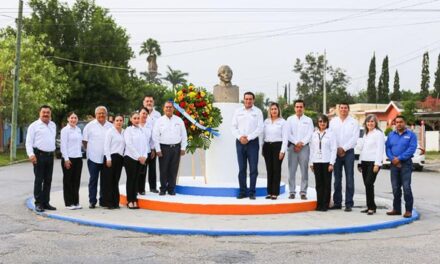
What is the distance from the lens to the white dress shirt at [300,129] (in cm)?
1045

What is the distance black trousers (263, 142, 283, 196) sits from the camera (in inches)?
412

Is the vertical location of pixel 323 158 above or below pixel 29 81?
below

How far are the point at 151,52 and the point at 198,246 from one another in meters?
76.3

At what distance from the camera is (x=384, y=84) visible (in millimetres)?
74500

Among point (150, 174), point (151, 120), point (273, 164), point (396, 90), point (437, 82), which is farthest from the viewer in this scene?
point (396, 90)

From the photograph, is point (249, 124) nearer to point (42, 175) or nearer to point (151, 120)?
point (151, 120)

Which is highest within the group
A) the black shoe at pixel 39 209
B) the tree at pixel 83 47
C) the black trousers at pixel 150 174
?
the tree at pixel 83 47

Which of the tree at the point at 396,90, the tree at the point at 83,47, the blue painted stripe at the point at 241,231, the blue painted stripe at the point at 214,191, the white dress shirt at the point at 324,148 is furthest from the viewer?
Answer: the tree at the point at 396,90

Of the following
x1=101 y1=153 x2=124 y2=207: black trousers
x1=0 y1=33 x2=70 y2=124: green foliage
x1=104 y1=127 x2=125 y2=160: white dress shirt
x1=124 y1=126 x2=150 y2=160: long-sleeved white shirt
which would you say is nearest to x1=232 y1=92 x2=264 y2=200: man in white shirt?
x1=124 y1=126 x2=150 y2=160: long-sleeved white shirt

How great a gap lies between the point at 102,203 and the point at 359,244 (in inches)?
200

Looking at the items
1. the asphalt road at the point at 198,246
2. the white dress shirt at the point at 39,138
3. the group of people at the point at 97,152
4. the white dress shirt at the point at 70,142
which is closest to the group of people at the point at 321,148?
the asphalt road at the point at 198,246

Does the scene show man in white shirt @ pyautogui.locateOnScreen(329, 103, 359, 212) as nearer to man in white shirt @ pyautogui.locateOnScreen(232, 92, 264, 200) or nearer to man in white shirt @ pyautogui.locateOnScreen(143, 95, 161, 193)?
man in white shirt @ pyautogui.locateOnScreen(232, 92, 264, 200)

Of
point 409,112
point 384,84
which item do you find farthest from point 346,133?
point 384,84

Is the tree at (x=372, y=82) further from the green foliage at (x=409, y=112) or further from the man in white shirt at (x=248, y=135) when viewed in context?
the man in white shirt at (x=248, y=135)
